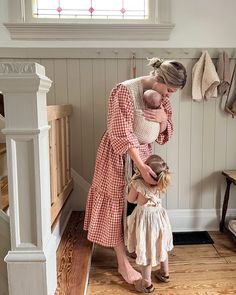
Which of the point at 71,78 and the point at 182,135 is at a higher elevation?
the point at 71,78

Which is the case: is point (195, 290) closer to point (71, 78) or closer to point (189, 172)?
Result: point (189, 172)

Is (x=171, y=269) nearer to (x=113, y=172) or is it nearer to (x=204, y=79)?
(x=113, y=172)

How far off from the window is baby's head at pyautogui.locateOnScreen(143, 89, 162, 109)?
74cm

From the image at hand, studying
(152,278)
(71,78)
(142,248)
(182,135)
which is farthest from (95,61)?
(152,278)

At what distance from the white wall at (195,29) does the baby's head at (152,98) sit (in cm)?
71

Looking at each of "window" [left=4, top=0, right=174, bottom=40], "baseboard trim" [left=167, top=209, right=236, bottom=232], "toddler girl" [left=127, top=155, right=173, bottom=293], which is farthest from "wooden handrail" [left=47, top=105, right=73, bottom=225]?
"baseboard trim" [left=167, top=209, right=236, bottom=232]

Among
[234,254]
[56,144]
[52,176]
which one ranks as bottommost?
[234,254]

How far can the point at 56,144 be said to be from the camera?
6.01 feet

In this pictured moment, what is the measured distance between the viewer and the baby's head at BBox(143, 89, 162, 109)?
1.65 metres

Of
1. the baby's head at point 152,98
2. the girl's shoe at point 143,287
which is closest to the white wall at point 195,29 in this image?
the baby's head at point 152,98

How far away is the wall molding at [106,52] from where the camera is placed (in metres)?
2.18

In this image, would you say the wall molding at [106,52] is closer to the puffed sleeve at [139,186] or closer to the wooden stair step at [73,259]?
the puffed sleeve at [139,186]

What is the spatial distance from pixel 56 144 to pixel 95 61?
77 centimetres

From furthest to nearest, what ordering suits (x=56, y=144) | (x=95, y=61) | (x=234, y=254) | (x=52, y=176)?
(x=95, y=61) → (x=234, y=254) → (x=56, y=144) → (x=52, y=176)
